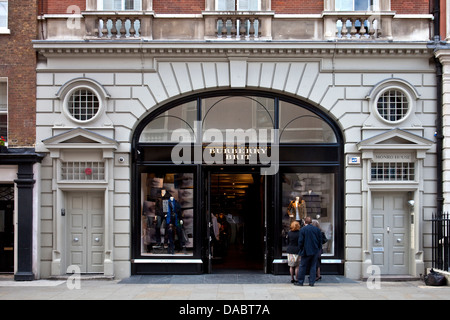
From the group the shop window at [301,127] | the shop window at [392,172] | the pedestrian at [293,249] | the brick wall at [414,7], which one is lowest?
the pedestrian at [293,249]

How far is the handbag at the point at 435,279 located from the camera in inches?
493

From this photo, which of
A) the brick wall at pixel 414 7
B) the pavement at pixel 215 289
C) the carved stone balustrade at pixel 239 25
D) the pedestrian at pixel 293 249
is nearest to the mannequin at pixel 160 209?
the pavement at pixel 215 289

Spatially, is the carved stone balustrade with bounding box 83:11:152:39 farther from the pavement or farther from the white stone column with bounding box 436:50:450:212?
the white stone column with bounding box 436:50:450:212

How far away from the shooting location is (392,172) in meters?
13.7

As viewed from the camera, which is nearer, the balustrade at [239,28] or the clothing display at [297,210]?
the balustrade at [239,28]

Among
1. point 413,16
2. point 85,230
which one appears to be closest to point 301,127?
point 413,16

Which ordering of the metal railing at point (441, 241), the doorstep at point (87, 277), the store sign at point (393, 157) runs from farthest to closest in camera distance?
the store sign at point (393, 157)
the doorstep at point (87, 277)
the metal railing at point (441, 241)

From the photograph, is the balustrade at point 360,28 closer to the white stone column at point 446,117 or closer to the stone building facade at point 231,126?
the stone building facade at point 231,126

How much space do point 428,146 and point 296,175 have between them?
12.1 feet

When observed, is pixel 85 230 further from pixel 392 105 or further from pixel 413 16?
pixel 413 16

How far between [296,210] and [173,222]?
357 centimetres

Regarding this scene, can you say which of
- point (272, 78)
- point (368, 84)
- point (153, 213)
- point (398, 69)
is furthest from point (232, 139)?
point (398, 69)

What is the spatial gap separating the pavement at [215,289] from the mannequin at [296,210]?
1.70 metres

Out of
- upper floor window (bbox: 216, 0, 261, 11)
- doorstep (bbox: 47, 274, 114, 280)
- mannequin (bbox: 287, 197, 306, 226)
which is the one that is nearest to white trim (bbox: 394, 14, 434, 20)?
upper floor window (bbox: 216, 0, 261, 11)
